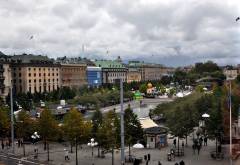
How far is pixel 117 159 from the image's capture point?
59.8m

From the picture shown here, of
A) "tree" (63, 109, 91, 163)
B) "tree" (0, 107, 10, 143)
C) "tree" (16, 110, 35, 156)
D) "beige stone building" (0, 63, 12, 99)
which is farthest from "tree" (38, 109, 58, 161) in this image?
"beige stone building" (0, 63, 12, 99)

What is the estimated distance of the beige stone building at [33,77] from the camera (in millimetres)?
175250

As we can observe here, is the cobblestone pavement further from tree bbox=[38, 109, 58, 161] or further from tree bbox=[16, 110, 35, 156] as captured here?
tree bbox=[38, 109, 58, 161]

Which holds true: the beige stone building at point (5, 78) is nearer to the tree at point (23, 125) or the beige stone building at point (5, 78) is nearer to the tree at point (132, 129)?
the tree at point (23, 125)

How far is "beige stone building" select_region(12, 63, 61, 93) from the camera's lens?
17525 centimetres

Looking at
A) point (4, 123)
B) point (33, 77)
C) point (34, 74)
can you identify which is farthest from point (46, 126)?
point (34, 74)

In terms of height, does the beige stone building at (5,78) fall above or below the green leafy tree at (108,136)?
above

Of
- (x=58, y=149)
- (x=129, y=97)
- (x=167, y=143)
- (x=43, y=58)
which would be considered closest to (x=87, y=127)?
(x=58, y=149)

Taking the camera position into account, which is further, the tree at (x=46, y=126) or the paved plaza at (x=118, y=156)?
the tree at (x=46, y=126)

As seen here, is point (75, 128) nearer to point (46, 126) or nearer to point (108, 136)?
point (108, 136)

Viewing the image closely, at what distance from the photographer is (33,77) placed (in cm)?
17888

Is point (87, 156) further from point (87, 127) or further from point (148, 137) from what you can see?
point (148, 137)

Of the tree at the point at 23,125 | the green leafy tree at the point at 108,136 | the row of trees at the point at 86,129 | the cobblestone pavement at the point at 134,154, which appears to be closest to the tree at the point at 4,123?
the tree at the point at 23,125

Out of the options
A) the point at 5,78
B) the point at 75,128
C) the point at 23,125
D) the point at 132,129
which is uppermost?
the point at 5,78
